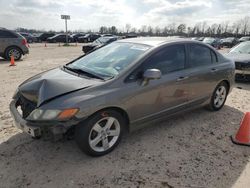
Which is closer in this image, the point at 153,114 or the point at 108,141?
the point at 108,141

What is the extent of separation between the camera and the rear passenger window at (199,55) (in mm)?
4416

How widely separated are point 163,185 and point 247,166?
1.30 m

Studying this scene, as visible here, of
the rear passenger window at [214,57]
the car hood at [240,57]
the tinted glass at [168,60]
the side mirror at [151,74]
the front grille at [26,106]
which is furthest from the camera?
the car hood at [240,57]

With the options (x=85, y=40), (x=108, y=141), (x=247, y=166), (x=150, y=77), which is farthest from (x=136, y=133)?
(x=85, y=40)

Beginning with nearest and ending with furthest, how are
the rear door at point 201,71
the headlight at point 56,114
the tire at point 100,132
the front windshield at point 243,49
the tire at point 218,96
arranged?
the headlight at point 56,114
the tire at point 100,132
the rear door at point 201,71
the tire at point 218,96
the front windshield at point 243,49

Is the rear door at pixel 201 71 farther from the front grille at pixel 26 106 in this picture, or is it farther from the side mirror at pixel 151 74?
the front grille at pixel 26 106

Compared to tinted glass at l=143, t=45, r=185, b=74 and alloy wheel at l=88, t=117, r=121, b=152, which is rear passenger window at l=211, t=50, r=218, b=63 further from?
alloy wheel at l=88, t=117, r=121, b=152

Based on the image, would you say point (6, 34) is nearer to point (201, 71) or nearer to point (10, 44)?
point (10, 44)

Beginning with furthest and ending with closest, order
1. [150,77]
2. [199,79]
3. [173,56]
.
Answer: [199,79]
[173,56]
[150,77]

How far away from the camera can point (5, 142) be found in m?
3.71

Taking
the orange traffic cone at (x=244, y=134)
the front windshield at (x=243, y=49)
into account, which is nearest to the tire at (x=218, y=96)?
the orange traffic cone at (x=244, y=134)

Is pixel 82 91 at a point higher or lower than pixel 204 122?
higher

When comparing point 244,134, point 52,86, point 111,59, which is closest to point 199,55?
point 244,134

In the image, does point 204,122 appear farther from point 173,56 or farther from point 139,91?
point 139,91
